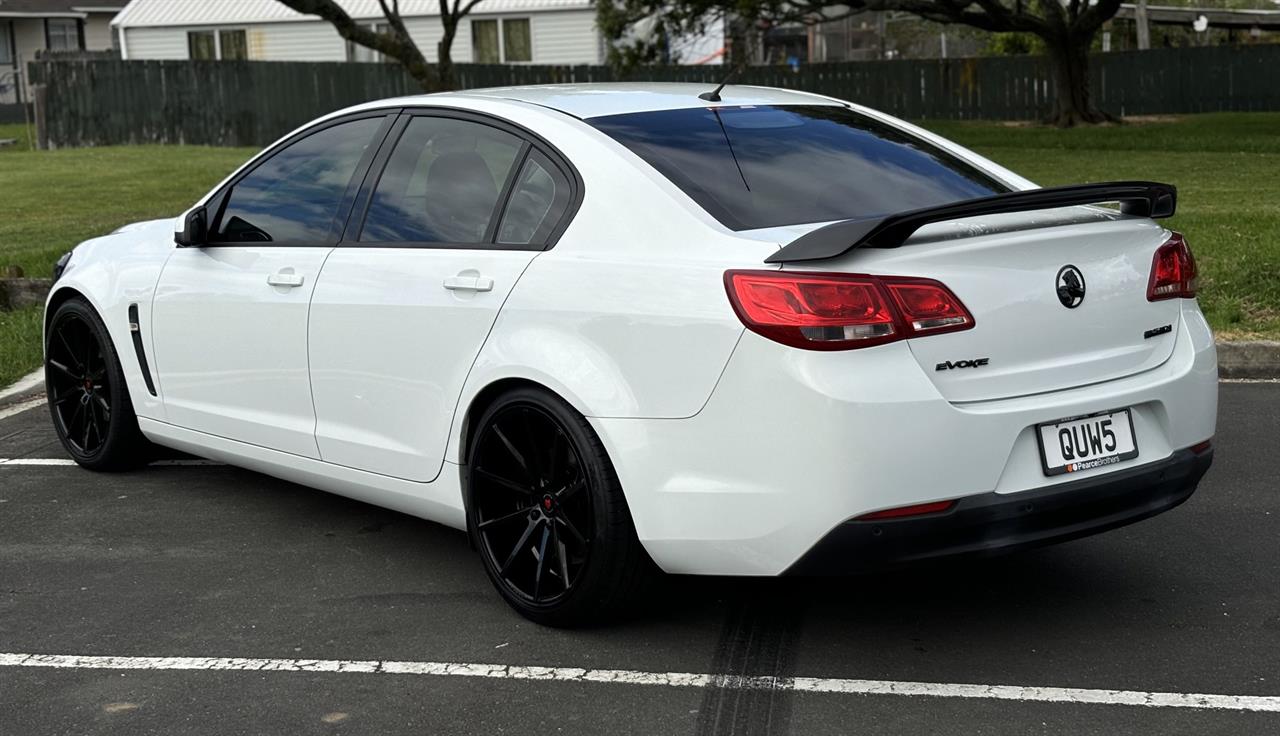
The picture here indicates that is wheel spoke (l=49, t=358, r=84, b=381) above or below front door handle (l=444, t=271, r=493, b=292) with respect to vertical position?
below

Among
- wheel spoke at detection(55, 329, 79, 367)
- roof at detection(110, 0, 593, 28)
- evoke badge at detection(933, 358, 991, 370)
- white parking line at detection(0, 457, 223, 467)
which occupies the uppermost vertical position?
roof at detection(110, 0, 593, 28)

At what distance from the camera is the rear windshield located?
4.54 m

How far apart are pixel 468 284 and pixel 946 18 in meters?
27.8

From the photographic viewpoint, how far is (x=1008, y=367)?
13.4 ft

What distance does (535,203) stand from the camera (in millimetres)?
4797

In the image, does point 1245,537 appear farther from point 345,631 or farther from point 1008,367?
point 345,631

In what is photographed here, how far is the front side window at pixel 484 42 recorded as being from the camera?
39.1 metres

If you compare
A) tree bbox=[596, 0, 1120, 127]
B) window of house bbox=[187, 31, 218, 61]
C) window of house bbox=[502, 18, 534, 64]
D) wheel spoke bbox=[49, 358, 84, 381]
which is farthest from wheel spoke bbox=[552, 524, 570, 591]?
window of house bbox=[187, 31, 218, 61]

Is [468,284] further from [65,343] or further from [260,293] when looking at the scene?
[65,343]

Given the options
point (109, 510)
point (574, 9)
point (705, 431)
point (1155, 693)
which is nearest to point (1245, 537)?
point (1155, 693)

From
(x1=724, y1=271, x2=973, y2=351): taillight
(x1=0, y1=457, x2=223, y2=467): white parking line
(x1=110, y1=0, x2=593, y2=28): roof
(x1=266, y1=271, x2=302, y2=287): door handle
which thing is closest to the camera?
(x1=724, y1=271, x2=973, y2=351): taillight

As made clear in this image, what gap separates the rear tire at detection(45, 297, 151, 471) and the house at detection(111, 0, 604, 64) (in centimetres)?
3066

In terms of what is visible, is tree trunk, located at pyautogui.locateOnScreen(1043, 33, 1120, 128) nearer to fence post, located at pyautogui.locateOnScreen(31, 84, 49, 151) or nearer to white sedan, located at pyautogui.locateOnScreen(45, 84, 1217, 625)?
fence post, located at pyautogui.locateOnScreen(31, 84, 49, 151)

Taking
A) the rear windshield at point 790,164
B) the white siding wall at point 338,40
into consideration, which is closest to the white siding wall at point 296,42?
the white siding wall at point 338,40
